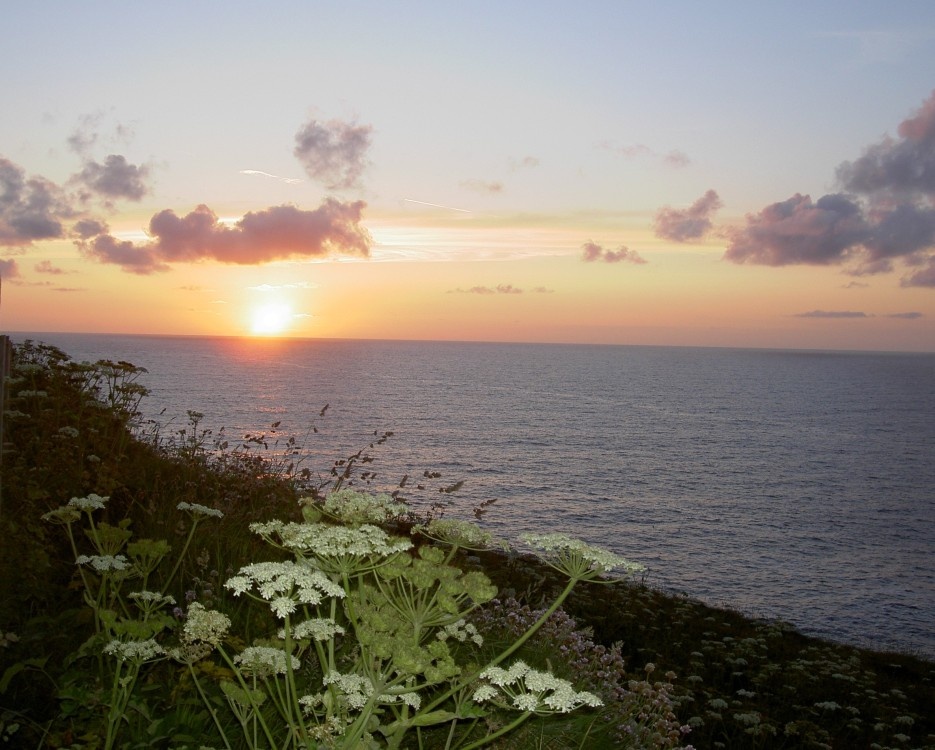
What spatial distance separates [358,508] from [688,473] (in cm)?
5815

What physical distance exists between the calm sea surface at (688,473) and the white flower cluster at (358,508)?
28.1 m

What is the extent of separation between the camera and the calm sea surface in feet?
113

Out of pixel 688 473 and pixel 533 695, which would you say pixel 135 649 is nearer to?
pixel 533 695

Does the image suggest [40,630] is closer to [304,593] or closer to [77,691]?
[77,691]

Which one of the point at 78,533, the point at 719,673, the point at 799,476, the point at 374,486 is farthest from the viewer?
the point at 799,476

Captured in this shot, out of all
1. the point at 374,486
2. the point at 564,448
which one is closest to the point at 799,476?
the point at 564,448

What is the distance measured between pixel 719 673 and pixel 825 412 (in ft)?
347

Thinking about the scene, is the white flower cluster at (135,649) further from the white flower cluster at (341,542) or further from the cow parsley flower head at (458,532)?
the cow parsley flower head at (458,532)

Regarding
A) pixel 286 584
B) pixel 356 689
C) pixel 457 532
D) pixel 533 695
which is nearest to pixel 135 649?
pixel 286 584

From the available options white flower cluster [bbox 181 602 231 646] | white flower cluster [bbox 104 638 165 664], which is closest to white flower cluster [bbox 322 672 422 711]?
white flower cluster [bbox 181 602 231 646]

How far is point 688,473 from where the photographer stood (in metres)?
59.4

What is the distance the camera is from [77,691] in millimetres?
4887

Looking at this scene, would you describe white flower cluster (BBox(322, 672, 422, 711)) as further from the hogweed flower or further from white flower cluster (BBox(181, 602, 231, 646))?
the hogweed flower

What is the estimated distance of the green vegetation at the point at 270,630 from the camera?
Answer: 3.42 m
